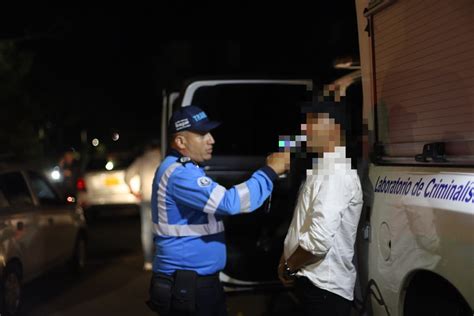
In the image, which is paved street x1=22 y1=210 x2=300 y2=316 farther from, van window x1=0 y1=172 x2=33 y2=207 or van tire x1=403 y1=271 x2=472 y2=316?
van tire x1=403 y1=271 x2=472 y2=316

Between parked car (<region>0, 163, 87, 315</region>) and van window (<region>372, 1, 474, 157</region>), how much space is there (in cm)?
384

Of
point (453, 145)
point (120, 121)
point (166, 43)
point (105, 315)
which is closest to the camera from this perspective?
point (453, 145)

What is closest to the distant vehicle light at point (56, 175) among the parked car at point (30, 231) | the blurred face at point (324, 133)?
the parked car at point (30, 231)

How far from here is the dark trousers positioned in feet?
11.1

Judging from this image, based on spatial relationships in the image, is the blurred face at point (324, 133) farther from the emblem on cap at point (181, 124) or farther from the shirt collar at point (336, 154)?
the emblem on cap at point (181, 124)

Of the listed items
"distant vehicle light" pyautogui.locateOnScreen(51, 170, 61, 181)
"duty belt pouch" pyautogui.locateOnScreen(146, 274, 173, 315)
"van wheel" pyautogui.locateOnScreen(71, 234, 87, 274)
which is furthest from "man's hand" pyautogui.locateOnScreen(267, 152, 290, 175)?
"distant vehicle light" pyautogui.locateOnScreen(51, 170, 61, 181)

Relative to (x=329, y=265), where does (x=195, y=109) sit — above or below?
above

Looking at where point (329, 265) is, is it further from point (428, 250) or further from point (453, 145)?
point (453, 145)

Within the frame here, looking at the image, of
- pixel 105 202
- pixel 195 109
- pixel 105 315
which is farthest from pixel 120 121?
pixel 195 109

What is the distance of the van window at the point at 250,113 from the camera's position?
630cm

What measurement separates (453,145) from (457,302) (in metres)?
0.74

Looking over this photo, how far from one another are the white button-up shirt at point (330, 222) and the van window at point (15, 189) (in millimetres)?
3848

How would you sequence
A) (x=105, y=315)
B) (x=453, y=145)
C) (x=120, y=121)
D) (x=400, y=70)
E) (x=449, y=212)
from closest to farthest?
(x=449, y=212)
(x=453, y=145)
(x=400, y=70)
(x=105, y=315)
(x=120, y=121)

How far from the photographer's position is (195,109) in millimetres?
3688
